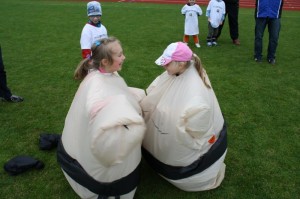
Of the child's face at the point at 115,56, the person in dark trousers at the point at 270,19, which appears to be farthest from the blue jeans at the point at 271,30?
the child's face at the point at 115,56

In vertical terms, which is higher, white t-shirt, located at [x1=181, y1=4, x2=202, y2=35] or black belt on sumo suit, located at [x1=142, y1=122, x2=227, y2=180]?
white t-shirt, located at [x1=181, y1=4, x2=202, y2=35]

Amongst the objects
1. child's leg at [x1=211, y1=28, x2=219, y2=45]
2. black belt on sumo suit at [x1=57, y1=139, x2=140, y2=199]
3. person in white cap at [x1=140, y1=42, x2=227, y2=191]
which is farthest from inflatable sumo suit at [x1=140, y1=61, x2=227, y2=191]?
child's leg at [x1=211, y1=28, x2=219, y2=45]

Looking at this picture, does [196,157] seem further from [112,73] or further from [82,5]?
[82,5]

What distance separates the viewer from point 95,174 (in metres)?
2.66

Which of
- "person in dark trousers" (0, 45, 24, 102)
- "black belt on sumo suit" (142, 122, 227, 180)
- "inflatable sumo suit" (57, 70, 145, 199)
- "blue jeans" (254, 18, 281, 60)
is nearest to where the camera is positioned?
"inflatable sumo suit" (57, 70, 145, 199)

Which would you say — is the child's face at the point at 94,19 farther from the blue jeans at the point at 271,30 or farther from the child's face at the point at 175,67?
the blue jeans at the point at 271,30

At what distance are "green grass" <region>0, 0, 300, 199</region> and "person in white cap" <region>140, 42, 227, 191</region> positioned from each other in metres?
0.27

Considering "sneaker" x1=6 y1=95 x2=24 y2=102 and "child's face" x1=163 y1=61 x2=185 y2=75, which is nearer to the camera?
"child's face" x1=163 y1=61 x2=185 y2=75

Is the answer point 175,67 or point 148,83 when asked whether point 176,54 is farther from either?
point 148,83

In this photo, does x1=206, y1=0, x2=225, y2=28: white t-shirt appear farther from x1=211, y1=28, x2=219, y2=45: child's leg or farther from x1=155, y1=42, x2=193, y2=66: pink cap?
x1=155, y1=42, x2=193, y2=66: pink cap

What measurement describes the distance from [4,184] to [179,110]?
81.2 inches

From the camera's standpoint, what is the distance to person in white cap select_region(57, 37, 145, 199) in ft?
7.60

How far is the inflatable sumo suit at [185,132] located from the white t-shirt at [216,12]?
211 inches

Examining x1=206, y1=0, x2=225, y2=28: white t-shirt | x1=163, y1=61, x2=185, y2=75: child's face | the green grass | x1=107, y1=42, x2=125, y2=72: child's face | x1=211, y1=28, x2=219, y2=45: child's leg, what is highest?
x1=206, y1=0, x2=225, y2=28: white t-shirt
